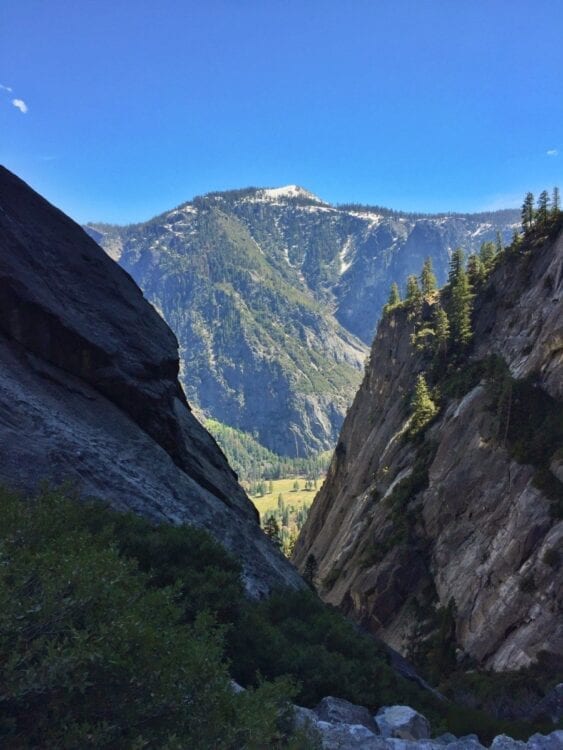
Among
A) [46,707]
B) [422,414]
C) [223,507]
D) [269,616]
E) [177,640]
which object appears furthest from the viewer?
[422,414]

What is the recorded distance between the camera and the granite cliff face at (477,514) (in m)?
37.6

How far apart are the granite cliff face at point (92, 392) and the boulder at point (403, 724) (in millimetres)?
7139

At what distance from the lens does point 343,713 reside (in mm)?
12086

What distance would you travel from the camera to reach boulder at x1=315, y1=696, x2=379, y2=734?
11821 millimetres

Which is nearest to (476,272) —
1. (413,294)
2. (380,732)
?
(413,294)

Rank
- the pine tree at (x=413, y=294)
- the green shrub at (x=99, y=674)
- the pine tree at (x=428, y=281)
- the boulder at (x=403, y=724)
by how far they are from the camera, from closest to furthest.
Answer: the green shrub at (x=99, y=674)
the boulder at (x=403, y=724)
the pine tree at (x=413, y=294)
the pine tree at (x=428, y=281)

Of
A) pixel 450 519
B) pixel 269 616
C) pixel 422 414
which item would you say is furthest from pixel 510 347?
pixel 269 616

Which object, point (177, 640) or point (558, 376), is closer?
point (177, 640)

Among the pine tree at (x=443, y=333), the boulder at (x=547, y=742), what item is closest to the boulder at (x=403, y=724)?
the boulder at (x=547, y=742)

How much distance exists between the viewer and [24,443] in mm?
17328

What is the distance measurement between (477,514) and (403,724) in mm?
38495

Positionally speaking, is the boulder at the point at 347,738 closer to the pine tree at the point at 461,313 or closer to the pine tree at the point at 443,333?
the pine tree at the point at 461,313

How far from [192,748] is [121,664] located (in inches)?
58.1

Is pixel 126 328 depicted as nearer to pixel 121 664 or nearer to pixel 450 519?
pixel 121 664
